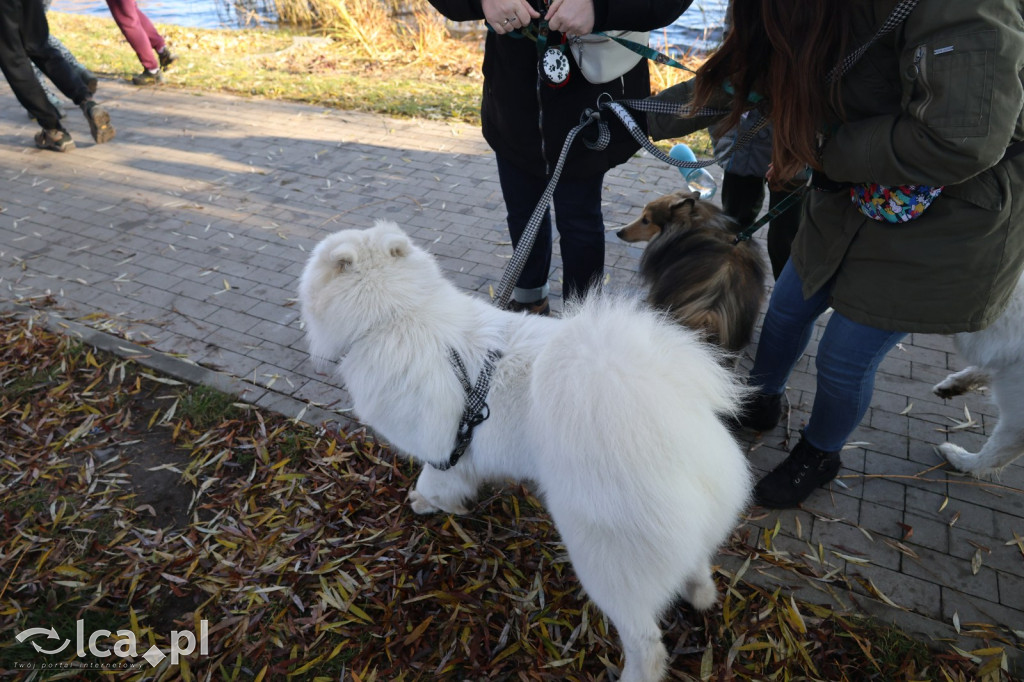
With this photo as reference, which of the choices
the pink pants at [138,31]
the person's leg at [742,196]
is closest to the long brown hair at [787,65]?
the person's leg at [742,196]

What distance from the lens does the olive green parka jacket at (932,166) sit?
1.44 m

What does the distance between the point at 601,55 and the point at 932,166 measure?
1513 mm

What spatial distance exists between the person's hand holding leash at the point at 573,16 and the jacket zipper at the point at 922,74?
1.16 m

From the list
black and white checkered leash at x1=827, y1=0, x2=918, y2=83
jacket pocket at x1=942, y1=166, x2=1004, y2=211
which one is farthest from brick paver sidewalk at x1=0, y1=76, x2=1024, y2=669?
black and white checkered leash at x1=827, y1=0, x2=918, y2=83

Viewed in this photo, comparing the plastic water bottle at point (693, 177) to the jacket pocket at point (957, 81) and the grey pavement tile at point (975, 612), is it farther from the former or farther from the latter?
the grey pavement tile at point (975, 612)

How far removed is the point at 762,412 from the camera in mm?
3012

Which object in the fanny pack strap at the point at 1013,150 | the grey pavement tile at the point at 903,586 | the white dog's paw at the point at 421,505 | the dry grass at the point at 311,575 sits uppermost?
the fanny pack strap at the point at 1013,150

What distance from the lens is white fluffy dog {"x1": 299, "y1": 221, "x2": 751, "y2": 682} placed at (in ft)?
5.50

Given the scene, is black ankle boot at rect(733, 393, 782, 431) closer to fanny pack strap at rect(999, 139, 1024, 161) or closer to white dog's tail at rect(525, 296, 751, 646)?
white dog's tail at rect(525, 296, 751, 646)

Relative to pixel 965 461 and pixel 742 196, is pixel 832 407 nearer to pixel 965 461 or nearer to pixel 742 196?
pixel 965 461

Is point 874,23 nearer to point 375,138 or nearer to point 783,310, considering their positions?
point 783,310

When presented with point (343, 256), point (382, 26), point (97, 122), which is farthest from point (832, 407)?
point (382, 26)

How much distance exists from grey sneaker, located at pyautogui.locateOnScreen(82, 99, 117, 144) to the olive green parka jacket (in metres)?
7.60

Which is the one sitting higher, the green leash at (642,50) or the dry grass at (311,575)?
the green leash at (642,50)
